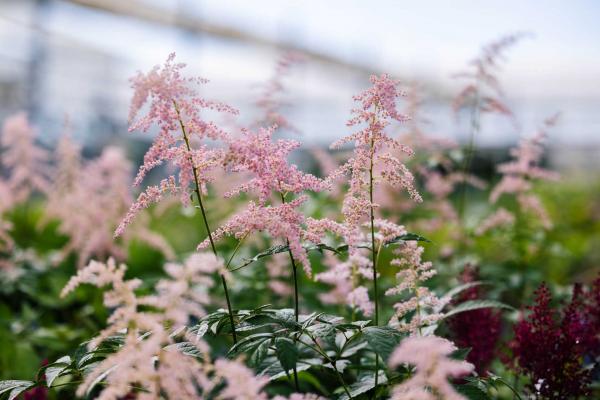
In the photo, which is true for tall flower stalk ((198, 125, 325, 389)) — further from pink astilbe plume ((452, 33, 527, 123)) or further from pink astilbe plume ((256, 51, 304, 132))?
pink astilbe plume ((452, 33, 527, 123))

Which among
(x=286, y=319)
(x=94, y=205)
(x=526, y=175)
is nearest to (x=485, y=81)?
(x=526, y=175)

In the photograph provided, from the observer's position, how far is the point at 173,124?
5.27 feet

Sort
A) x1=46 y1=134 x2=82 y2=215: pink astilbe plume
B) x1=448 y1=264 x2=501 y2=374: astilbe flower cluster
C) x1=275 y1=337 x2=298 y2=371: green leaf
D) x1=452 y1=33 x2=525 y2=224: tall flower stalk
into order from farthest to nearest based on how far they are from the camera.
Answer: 1. x1=46 y1=134 x2=82 y2=215: pink astilbe plume
2. x1=452 y1=33 x2=525 y2=224: tall flower stalk
3. x1=448 y1=264 x2=501 y2=374: astilbe flower cluster
4. x1=275 y1=337 x2=298 y2=371: green leaf

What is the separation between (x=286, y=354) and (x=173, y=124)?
0.65 m

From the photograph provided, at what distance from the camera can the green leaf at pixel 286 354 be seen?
1.37 meters

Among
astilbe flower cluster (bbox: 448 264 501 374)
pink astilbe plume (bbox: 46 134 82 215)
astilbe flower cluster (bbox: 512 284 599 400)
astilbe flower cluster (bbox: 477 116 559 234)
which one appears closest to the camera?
astilbe flower cluster (bbox: 512 284 599 400)

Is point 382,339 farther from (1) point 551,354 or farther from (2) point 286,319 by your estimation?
(1) point 551,354

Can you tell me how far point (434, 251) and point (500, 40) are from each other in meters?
2.25

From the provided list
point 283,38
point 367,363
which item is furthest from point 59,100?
point 367,363

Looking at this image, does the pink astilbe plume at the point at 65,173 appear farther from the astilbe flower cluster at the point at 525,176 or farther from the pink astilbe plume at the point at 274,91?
the astilbe flower cluster at the point at 525,176

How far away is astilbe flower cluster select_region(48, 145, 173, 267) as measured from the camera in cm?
375

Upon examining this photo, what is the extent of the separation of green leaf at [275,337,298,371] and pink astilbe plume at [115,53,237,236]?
44 cm

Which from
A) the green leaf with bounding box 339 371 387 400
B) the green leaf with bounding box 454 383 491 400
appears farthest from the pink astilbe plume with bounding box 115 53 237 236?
the green leaf with bounding box 454 383 491 400

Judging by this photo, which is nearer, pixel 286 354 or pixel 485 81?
pixel 286 354
